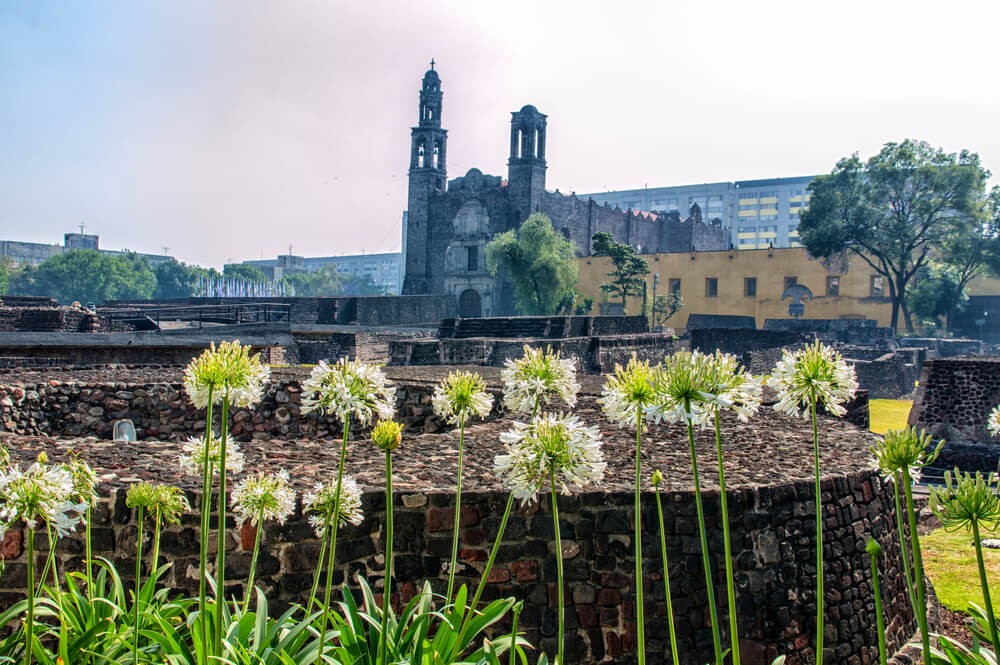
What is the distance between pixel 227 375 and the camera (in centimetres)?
237

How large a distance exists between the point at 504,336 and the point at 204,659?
17027 mm

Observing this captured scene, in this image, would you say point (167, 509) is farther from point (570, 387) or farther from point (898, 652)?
point (898, 652)

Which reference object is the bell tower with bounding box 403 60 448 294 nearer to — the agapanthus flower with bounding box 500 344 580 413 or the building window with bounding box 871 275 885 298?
the building window with bounding box 871 275 885 298

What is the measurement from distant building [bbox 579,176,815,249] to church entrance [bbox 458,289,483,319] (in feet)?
158

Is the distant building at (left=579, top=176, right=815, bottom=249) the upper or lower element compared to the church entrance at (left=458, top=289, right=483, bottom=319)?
upper

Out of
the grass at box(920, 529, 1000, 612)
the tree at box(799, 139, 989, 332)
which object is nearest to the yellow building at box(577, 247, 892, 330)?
the tree at box(799, 139, 989, 332)

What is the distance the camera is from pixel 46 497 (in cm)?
216

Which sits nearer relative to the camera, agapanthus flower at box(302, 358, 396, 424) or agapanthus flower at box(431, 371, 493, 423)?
agapanthus flower at box(302, 358, 396, 424)

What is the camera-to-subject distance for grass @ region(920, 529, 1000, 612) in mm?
6562

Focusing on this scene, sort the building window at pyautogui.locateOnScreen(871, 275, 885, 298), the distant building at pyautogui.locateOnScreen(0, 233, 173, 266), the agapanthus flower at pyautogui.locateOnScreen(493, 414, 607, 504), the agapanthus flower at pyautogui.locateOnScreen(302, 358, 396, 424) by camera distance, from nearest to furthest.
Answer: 1. the agapanthus flower at pyautogui.locateOnScreen(493, 414, 607, 504)
2. the agapanthus flower at pyautogui.locateOnScreen(302, 358, 396, 424)
3. the building window at pyautogui.locateOnScreen(871, 275, 885, 298)
4. the distant building at pyautogui.locateOnScreen(0, 233, 173, 266)

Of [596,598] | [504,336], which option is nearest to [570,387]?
[596,598]

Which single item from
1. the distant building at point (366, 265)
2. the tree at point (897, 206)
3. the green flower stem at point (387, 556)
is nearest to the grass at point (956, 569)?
the green flower stem at point (387, 556)

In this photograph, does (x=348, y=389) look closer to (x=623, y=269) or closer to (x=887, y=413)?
(x=887, y=413)

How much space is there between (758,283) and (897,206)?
7.02 m
